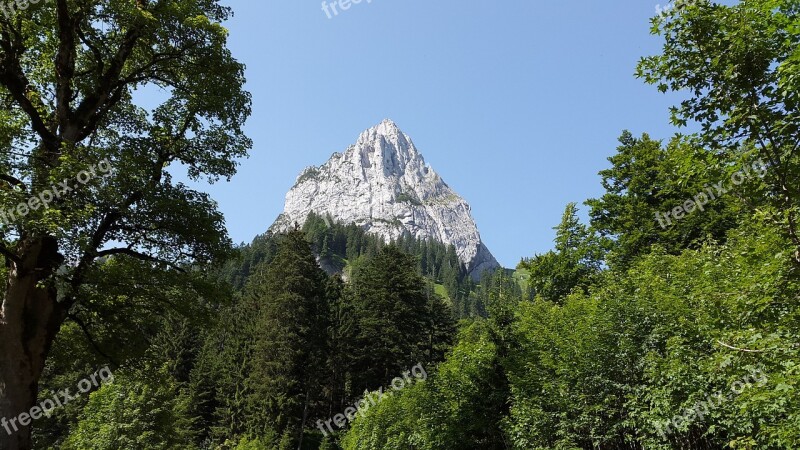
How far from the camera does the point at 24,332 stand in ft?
26.9

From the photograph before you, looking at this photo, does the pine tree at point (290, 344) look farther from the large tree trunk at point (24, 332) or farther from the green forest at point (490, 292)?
the large tree trunk at point (24, 332)

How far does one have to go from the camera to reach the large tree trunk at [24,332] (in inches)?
305

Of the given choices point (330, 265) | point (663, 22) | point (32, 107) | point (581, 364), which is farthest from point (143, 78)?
point (330, 265)

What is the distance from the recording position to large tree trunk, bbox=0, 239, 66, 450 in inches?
305

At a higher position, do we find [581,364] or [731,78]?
[731,78]

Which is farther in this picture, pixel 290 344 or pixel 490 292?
pixel 290 344

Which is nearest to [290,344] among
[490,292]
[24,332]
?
[490,292]

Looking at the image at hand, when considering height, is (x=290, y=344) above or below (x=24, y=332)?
above

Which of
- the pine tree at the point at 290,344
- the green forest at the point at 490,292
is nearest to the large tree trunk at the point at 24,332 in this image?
the green forest at the point at 490,292

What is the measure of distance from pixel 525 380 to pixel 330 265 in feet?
471

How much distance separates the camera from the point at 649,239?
27.4m

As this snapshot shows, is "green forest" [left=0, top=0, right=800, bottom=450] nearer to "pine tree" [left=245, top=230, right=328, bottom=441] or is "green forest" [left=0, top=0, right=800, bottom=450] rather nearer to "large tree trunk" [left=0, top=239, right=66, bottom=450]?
"large tree trunk" [left=0, top=239, right=66, bottom=450]

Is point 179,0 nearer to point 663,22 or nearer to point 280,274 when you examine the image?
point 663,22

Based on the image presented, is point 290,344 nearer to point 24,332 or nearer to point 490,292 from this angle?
point 490,292
